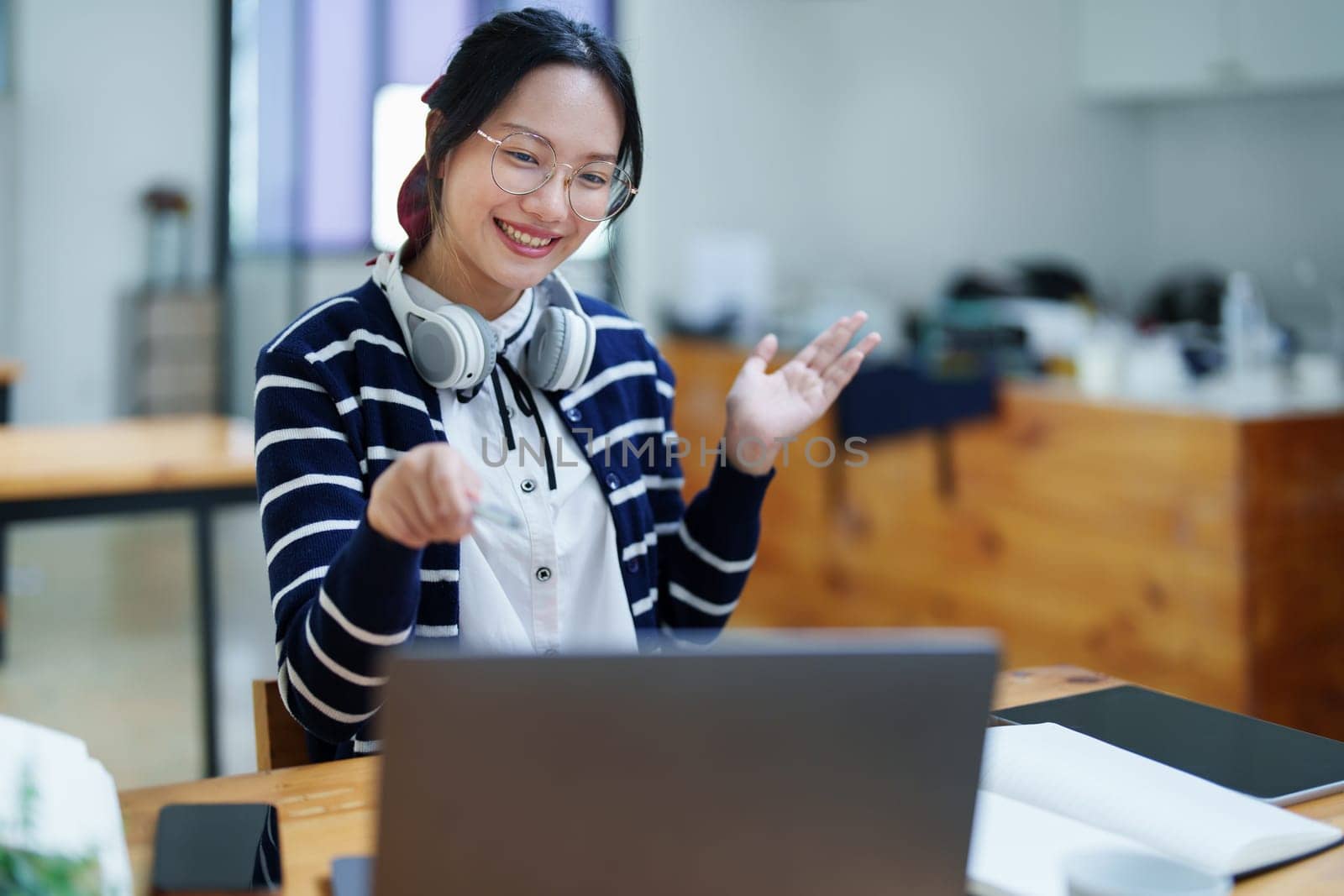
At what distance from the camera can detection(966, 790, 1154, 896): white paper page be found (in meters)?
0.75

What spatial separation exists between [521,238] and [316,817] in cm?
58

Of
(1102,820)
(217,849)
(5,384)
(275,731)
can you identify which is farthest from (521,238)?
(5,384)

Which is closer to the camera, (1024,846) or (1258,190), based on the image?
(1024,846)

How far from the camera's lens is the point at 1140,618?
2.69 meters

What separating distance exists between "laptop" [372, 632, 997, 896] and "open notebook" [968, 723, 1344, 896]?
0.45 feet

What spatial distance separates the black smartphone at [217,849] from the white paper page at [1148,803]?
46cm

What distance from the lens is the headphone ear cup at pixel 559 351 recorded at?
4.22 ft

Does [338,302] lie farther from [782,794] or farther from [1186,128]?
[1186,128]

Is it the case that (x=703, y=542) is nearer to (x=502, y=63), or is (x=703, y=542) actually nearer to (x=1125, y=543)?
(x=502, y=63)

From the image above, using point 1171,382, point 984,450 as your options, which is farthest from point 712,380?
point 1171,382

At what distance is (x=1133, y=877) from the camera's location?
679mm

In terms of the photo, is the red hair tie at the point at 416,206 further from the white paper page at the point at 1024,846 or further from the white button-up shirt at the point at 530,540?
the white paper page at the point at 1024,846

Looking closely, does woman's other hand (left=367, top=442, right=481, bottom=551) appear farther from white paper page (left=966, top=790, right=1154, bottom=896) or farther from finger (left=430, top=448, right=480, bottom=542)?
white paper page (left=966, top=790, right=1154, bottom=896)

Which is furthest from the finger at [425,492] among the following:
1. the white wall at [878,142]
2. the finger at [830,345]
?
the white wall at [878,142]
